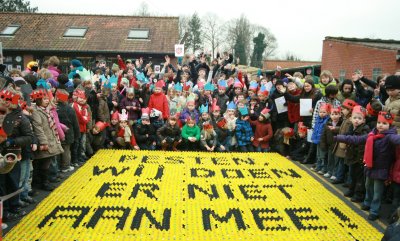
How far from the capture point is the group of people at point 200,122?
194 inches

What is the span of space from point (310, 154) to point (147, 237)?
509cm

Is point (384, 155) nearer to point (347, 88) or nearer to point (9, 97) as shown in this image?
point (347, 88)

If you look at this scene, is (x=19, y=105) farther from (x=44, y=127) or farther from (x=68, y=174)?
(x=68, y=174)

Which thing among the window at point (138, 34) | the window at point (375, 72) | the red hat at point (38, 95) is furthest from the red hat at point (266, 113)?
the window at point (138, 34)

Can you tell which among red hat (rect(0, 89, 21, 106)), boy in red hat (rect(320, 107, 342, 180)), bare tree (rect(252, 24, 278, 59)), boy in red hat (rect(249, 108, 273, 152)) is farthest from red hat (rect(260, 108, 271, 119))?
bare tree (rect(252, 24, 278, 59))

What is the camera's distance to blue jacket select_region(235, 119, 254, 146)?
913cm

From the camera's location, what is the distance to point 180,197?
5453mm

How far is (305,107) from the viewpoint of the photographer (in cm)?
828

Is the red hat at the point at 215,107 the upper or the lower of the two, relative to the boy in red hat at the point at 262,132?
upper

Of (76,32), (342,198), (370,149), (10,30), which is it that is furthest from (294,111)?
(10,30)

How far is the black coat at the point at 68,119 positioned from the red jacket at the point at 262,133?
436cm

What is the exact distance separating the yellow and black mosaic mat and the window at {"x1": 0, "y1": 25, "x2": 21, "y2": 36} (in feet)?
69.8

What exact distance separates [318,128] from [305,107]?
2.82ft

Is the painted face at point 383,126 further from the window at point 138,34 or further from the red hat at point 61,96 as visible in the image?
the window at point 138,34
